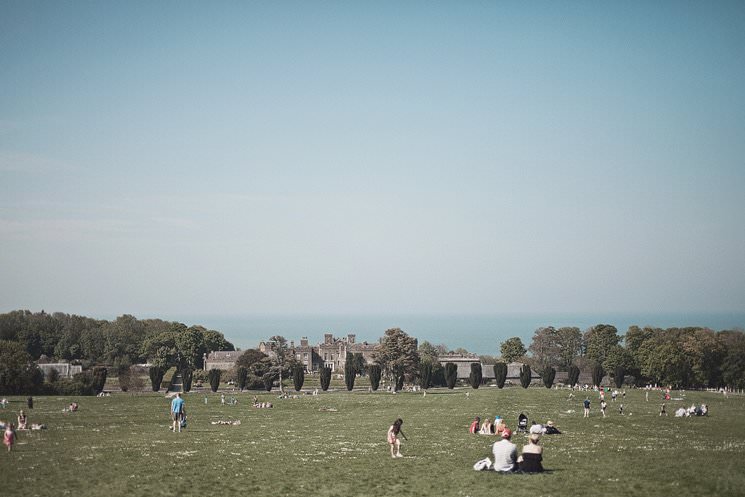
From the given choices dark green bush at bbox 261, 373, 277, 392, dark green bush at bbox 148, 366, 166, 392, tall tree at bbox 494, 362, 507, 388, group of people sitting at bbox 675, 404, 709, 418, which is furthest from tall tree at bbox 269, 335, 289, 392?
group of people sitting at bbox 675, 404, 709, 418

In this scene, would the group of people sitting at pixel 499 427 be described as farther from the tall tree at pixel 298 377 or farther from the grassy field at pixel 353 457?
the tall tree at pixel 298 377

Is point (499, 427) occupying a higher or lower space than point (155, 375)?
lower

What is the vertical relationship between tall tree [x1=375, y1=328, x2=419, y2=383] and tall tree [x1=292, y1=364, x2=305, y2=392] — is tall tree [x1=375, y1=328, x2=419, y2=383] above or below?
above

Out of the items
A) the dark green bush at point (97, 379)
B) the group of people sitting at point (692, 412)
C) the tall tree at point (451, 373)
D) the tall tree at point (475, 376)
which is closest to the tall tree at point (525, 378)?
the tall tree at point (475, 376)

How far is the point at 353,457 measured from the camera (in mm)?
32406

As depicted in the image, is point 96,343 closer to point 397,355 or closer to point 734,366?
point 397,355

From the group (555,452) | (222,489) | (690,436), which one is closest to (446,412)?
(690,436)

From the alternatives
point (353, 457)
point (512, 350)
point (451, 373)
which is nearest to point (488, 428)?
point (353, 457)

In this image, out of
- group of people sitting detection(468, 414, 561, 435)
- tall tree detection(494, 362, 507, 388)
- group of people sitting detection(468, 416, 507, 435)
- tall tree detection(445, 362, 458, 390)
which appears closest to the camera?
group of people sitting detection(468, 414, 561, 435)

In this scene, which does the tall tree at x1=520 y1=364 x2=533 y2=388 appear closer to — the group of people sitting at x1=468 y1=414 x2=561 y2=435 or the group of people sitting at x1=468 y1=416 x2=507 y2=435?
the group of people sitting at x1=468 y1=414 x2=561 y2=435

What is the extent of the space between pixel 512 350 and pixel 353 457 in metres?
145

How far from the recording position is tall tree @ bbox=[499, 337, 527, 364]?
17225cm

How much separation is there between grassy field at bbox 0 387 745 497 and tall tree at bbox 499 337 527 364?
383 ft

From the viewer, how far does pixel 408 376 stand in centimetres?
12288
